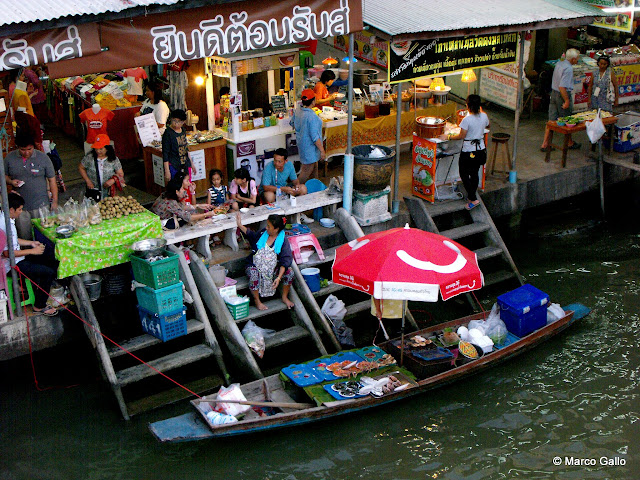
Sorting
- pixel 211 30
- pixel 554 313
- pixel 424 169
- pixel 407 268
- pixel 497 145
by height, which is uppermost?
pixel 211 30

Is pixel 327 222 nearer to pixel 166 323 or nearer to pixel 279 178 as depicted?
pixel 279 178

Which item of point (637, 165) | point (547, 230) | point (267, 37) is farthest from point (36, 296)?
point (637, 165)

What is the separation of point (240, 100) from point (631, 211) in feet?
26.0

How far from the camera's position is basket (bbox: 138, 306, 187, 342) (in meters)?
9.67

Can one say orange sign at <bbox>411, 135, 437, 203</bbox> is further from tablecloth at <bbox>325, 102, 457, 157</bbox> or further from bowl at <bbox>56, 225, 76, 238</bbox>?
bowl at <bbox>56, 225, 76, 238</bbox>

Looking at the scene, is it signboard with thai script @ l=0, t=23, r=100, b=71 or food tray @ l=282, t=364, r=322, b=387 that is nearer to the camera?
signboard with thai script @ l=0, t=23, r=100, b=71

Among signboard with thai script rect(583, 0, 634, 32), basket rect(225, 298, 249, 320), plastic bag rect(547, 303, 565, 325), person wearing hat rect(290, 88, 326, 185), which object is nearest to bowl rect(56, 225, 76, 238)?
basket rect(225, 298, 249, 320)

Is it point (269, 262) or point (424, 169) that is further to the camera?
point (424, 169)

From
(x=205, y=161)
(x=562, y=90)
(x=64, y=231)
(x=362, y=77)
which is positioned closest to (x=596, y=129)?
(x=562, y=90)

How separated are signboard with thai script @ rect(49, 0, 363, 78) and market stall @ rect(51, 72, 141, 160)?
4.82 meters

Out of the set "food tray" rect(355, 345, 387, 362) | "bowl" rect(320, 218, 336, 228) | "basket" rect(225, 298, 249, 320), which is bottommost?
"food tray" rect(355, 345, 387, 362)

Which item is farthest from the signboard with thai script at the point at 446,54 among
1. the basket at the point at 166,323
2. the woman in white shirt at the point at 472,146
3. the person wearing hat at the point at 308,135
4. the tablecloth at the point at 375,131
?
the basket at the point at 166,323

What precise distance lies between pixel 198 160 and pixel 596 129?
7.04m

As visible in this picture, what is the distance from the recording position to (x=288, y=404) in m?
8.94
